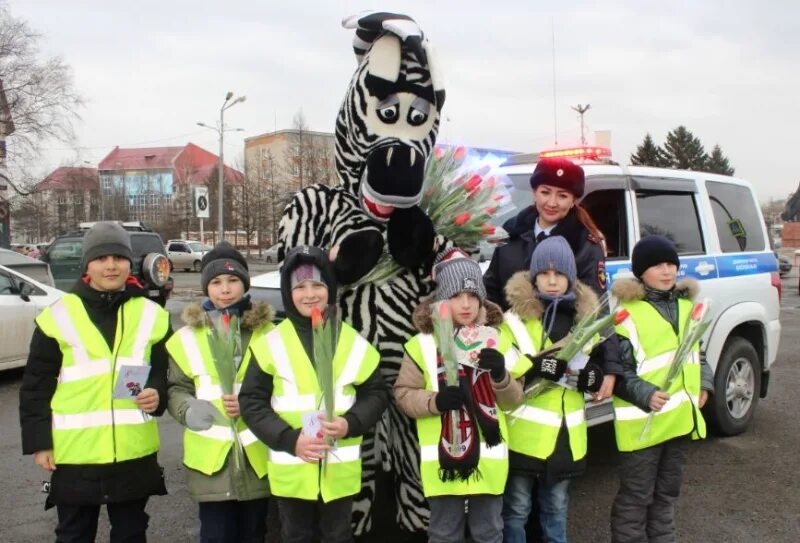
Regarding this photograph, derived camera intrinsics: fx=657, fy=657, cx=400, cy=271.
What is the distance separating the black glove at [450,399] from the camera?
99.3 inches

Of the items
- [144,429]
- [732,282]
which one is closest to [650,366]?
[144,429]

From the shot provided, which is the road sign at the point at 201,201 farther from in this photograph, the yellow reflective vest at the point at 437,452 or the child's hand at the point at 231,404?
the yellow reflective vest at the point at 437,452

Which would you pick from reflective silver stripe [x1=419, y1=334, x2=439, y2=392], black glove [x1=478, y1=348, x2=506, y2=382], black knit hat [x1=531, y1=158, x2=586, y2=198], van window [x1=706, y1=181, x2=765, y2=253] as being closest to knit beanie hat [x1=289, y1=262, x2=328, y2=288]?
reflective silver stripe [x1=419, y1=334, x2=439, y2=392]

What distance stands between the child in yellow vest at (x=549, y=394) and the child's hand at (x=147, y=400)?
4.98 feet

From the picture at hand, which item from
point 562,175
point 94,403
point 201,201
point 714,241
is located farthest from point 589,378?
point 201,201

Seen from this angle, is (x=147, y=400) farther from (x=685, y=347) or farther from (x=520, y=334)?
(x=685, y=347)

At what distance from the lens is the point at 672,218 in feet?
16.1

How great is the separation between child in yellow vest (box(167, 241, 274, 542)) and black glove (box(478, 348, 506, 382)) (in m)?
0.98

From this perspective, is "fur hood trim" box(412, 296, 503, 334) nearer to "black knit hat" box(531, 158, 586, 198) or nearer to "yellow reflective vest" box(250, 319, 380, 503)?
"yellow reflective vest" box(250, 319, 380, 503)

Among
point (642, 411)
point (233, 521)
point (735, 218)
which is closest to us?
point (233, 521)

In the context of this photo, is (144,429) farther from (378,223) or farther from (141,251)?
(141,251)

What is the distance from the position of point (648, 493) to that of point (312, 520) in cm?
155

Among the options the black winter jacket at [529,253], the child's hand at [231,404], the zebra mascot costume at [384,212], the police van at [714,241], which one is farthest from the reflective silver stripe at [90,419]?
the police van at [714,241]

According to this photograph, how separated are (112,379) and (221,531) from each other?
0.79 meters
